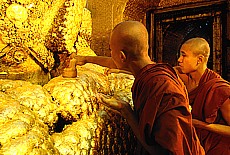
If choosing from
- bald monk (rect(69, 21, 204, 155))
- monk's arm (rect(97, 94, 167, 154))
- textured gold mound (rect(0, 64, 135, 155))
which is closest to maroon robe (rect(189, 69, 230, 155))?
textured gold mound (rect(0, 64, 135, 155))

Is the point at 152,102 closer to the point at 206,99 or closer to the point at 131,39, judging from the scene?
the point at 131,39

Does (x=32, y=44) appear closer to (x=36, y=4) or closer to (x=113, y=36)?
Answer: (x=36, y=4)

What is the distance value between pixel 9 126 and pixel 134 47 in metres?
0.59

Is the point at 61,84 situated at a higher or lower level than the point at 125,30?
lower

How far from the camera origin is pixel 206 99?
2320 millimetres

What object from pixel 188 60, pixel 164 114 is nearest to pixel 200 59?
pixel 188 60

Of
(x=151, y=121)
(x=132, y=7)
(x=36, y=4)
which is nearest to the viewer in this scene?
(x=151, y=121)

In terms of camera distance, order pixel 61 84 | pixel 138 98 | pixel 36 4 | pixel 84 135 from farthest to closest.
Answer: pixel 36 4, pixel 61 84, pixel 84 135, pixel 138 98

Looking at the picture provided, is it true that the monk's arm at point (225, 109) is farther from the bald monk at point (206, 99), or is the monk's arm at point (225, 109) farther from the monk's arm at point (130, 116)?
the monk's arm at point (130, 116)

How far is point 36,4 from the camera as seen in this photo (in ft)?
7.00

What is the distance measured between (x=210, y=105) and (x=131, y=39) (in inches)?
41.1

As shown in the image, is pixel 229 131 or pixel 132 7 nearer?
pixel 229 131

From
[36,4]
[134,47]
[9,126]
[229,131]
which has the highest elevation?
[36,4]

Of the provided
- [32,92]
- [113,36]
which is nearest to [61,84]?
[32,92]
